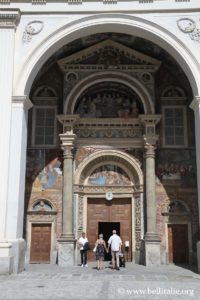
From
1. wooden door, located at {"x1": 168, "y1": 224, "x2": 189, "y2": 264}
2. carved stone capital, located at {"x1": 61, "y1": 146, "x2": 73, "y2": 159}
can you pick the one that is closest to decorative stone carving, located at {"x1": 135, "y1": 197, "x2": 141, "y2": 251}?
wooden door, located at {"x1": 168, "y1": 224, "x2": 189, "y2": 264}

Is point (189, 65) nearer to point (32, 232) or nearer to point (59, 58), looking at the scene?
point (59, 58)

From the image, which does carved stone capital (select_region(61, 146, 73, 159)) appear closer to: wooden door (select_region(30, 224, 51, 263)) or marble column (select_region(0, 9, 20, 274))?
wooden door (select_region(30, 224, 51, 263))

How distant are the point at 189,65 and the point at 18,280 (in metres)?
8.94

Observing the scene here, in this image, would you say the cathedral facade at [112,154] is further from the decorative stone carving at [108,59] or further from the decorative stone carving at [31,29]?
the decorative stone carving at [31,29]

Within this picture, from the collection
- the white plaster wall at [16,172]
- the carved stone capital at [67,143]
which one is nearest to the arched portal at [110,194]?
the carved stone capital at [67,143]

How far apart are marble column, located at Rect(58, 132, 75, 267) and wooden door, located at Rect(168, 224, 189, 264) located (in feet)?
13.4

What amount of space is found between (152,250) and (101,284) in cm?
570

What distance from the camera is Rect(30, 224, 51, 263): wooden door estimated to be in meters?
17.1

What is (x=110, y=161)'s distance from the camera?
1819cm

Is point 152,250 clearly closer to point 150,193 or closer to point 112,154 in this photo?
point 150,193

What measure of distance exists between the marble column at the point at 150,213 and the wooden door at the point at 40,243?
161 inches

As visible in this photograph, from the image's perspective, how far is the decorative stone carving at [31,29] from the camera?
14.5 meters

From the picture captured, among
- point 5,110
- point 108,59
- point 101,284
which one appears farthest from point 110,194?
point 101,284

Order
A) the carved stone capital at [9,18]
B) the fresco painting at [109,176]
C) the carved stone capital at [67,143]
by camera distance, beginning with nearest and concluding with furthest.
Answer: the carved stone capital at [9,18] < the carved stone capital at [67,143] < the fresco painting at [109,176]
